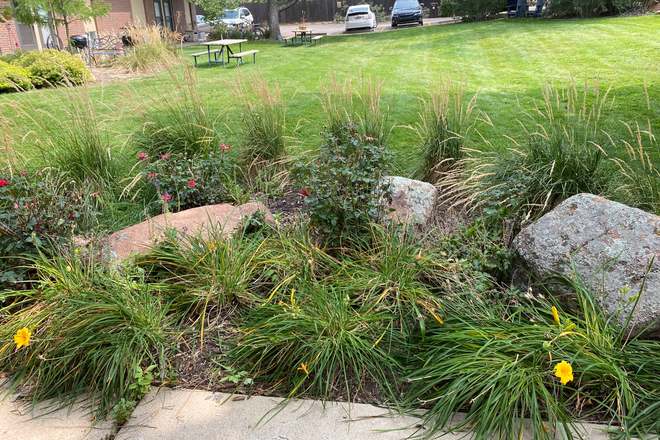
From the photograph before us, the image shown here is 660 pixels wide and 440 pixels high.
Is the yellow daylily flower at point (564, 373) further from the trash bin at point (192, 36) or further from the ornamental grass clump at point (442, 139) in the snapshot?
the trash bin at point (192, 36)

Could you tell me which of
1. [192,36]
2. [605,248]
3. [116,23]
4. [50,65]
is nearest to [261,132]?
[605,248]

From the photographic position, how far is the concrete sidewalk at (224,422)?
87.4 inches

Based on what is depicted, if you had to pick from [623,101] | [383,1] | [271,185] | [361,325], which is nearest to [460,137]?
[271,185]

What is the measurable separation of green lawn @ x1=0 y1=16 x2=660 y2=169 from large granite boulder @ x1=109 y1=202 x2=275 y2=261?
150cm

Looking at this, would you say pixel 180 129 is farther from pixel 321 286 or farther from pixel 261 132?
pixel 321 286

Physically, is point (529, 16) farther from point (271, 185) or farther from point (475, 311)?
point (475, 311)

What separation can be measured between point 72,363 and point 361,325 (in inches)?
63.6

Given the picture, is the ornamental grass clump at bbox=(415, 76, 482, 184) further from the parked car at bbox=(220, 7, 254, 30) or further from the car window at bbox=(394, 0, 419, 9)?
the parked car at bbox=(220, 7, 254, 30)

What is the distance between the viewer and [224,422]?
232cm

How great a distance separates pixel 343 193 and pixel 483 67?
8.42 meters

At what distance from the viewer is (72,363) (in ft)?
8.64

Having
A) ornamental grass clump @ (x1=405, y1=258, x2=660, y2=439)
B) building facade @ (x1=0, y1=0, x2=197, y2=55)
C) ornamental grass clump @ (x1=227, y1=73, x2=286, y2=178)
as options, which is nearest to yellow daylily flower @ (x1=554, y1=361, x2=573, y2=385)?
ornamental grass clump @ (x1=405, y1=258, x2=660, y2=439)

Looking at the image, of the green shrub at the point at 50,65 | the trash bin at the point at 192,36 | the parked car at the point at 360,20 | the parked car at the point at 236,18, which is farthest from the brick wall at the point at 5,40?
the parked car at the point at 360,20

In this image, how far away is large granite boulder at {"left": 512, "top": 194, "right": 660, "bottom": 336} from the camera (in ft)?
8.28
